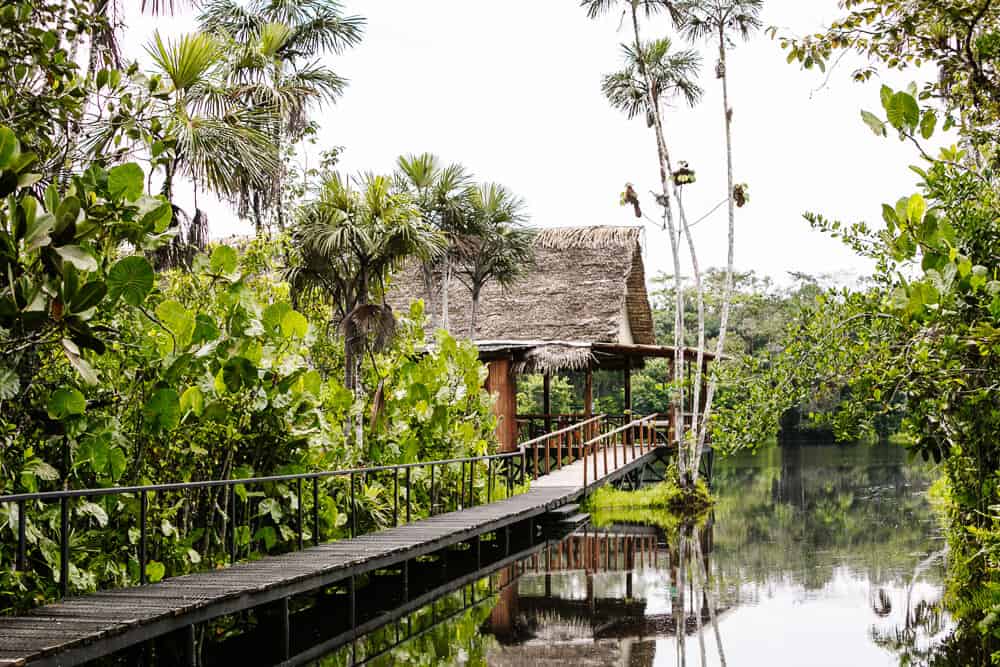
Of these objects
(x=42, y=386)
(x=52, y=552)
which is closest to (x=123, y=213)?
(x=42, y=386)

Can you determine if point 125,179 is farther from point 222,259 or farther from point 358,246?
point 358,246

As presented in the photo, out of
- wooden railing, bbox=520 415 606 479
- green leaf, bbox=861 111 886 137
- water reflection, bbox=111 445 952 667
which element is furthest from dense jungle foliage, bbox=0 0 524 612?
wooden railing, bbox=520 415 606 479

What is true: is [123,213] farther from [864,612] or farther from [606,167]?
[606,167]

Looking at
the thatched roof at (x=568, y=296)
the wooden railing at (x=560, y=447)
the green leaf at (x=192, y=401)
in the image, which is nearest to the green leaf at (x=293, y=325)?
the green leaf at (x=192, y=401)

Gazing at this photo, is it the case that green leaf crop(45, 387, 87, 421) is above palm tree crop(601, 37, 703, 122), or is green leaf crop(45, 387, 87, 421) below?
below

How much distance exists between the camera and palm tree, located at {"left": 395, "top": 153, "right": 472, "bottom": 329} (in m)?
18.4

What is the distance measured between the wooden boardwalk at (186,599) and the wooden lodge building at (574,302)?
9.49 meters

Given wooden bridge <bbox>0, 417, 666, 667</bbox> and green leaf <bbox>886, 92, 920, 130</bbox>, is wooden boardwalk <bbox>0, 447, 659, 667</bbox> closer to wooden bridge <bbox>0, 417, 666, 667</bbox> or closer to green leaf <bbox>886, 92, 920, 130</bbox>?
wooden bridge <bbox>0, 417, 666, 667</bbox>

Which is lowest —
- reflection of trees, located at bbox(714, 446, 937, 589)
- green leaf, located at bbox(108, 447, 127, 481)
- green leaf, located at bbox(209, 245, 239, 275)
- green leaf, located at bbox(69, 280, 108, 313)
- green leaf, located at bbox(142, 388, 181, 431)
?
reflection of trees, located at bbox(714, 446, 937, 589)

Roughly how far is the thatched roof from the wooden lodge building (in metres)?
0.02

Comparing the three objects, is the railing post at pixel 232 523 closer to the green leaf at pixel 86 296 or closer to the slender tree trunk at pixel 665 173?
the green leaf at pixel 86 296

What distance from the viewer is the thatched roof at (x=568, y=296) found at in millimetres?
21141

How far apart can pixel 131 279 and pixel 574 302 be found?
17061mm

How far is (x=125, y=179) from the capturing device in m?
5.28
